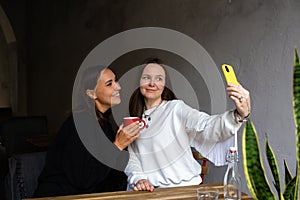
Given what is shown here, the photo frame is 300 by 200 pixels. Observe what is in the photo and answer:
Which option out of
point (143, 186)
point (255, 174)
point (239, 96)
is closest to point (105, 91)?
point (143, 186)

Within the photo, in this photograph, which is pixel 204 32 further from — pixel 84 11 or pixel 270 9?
pixel 84 11

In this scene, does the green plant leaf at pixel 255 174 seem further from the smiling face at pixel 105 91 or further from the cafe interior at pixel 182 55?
the cafe interior at pixel 182 55

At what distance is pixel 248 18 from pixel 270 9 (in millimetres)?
206

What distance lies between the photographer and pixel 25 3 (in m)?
8.13

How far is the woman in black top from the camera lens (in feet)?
5.98

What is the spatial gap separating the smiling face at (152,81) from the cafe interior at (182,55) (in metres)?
0.64

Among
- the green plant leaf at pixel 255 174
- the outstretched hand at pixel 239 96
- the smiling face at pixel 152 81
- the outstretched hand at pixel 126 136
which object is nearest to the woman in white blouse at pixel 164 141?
the smiling face at pixel 152 81

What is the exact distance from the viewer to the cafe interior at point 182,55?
88.6 inches

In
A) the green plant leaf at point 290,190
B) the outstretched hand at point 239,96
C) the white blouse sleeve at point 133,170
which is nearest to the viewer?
the green plant leaf at point 290,190

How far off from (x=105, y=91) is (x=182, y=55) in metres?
1.47

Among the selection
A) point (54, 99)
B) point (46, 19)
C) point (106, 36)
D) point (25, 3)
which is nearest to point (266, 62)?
point (106, 36)

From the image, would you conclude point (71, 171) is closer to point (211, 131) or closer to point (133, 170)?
point (133, 170)

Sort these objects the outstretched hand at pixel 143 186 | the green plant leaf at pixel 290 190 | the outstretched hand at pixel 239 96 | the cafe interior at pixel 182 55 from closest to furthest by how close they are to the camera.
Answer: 1. the green plant leaf at pixel 290 190
2. the outstretched hand at pixel 239 96
3. the outstretched hand at pixel 143 186
4. the cafe interior at pixel 182 55

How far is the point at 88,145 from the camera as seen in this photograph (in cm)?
185
